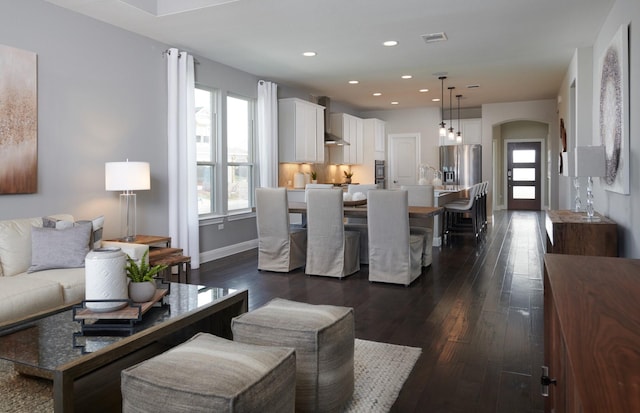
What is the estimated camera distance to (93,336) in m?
2.16

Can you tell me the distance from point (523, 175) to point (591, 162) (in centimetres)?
1072

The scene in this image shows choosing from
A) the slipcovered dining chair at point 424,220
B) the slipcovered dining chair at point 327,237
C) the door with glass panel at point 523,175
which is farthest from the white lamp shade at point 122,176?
the door with glass panel at point 523,175

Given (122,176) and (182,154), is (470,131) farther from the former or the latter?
(122,176)

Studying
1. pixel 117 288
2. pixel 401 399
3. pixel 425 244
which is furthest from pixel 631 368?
pixel 425 244

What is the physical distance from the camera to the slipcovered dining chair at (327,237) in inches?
203

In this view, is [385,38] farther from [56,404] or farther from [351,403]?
[56,404]

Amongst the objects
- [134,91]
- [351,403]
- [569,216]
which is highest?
[134,91]

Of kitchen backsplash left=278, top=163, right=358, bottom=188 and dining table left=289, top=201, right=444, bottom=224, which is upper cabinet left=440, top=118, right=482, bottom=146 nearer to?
kitchen backsplash left=278, top=163, right=358, bottom=188

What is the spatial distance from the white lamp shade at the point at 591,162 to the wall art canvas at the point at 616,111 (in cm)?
14

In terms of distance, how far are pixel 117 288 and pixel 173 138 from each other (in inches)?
139

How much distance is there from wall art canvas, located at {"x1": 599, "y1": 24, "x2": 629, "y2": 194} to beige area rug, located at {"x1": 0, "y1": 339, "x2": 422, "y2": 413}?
2325mm

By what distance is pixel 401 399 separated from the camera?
2443 millimetres

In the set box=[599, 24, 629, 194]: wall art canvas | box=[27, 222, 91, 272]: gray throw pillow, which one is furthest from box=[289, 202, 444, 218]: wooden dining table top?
box=[27, 222, 91, 272]: gray throw pillow

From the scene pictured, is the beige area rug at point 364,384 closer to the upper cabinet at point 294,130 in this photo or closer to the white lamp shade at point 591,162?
the white lamp shade at point 591,162
